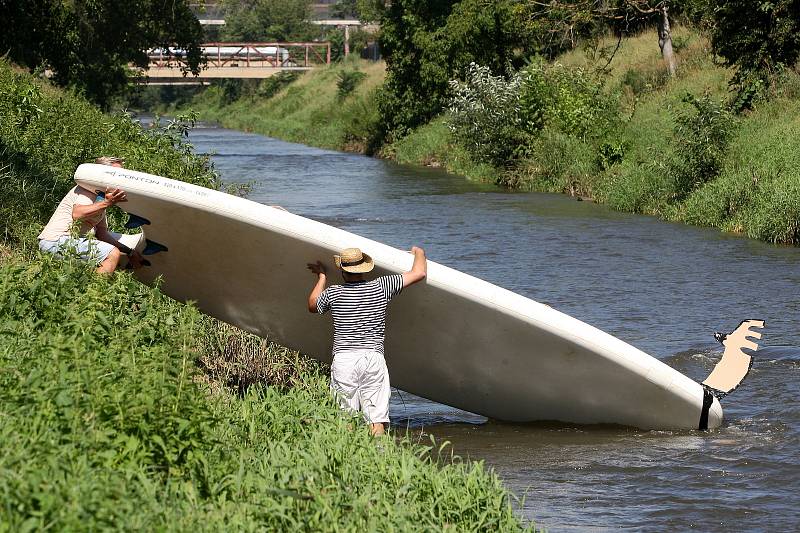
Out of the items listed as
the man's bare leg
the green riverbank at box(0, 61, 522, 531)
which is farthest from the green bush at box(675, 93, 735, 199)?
the man's bare leg

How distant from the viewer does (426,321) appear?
8742 millimetres

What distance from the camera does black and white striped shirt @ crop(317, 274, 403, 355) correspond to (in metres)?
7.75

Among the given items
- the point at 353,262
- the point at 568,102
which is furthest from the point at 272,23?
the point at 353,262

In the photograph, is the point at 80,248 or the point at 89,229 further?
the point at 89,229

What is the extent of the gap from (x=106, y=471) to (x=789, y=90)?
21.8 metres

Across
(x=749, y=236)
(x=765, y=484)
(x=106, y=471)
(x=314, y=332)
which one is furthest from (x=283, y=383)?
(x=749, y=236)

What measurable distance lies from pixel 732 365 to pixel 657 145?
1623 centimetres

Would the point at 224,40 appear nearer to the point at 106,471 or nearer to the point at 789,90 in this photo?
the point at 789,90

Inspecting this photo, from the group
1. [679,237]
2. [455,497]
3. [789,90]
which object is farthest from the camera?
[789,90]

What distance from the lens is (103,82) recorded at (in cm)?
3769

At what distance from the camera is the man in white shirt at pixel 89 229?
863 cm

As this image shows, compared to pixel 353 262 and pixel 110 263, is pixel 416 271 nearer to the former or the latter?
pixel 353 262

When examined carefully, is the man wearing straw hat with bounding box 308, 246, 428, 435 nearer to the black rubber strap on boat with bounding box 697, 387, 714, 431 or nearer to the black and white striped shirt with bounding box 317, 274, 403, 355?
the black and white striped shirt with bounding box 317, 274, 403, 355

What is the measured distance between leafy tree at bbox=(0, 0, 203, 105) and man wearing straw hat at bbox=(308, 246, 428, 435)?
73.9 ft
